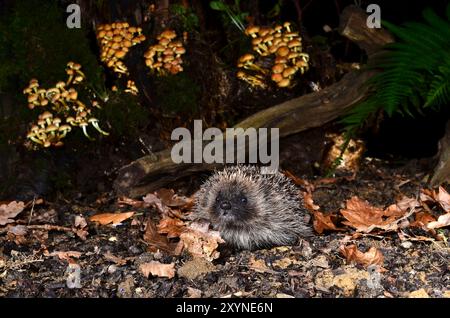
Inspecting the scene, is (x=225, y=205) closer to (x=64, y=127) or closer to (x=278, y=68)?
(x=278, y=68)

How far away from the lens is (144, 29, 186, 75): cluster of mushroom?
23.0ft

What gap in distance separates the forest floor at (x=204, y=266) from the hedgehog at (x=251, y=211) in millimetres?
365

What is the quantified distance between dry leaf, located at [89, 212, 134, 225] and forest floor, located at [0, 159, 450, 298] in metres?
0.06

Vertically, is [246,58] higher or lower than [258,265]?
higher

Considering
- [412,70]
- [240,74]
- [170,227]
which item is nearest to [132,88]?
[240,74]

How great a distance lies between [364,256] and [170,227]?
1.93 meters

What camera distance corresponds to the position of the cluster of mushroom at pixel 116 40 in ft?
22.8

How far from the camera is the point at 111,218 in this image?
5762 millimetres

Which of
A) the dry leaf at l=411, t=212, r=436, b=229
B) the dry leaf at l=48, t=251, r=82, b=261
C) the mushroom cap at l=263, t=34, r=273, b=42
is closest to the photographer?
the dry leaf at l=48, t=251, r=82, b=261

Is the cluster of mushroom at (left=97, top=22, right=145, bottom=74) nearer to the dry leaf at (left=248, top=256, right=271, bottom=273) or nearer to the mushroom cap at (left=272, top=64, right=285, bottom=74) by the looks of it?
the mushroom cap at (left=272, top=64, right=285, bottom=74)

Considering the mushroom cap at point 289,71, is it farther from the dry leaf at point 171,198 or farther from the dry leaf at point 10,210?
the dry leaf at point 10,210

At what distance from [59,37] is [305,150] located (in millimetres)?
3596

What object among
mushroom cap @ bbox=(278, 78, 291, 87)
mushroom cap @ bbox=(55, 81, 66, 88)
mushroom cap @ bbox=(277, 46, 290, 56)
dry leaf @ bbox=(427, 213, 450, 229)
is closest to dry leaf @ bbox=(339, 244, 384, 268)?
dry leaf @ bbox=(427, 213, 450, 229)

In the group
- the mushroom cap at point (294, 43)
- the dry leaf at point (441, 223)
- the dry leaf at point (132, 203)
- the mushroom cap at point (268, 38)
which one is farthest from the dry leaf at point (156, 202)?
the dry leaf at point (441, 223)
